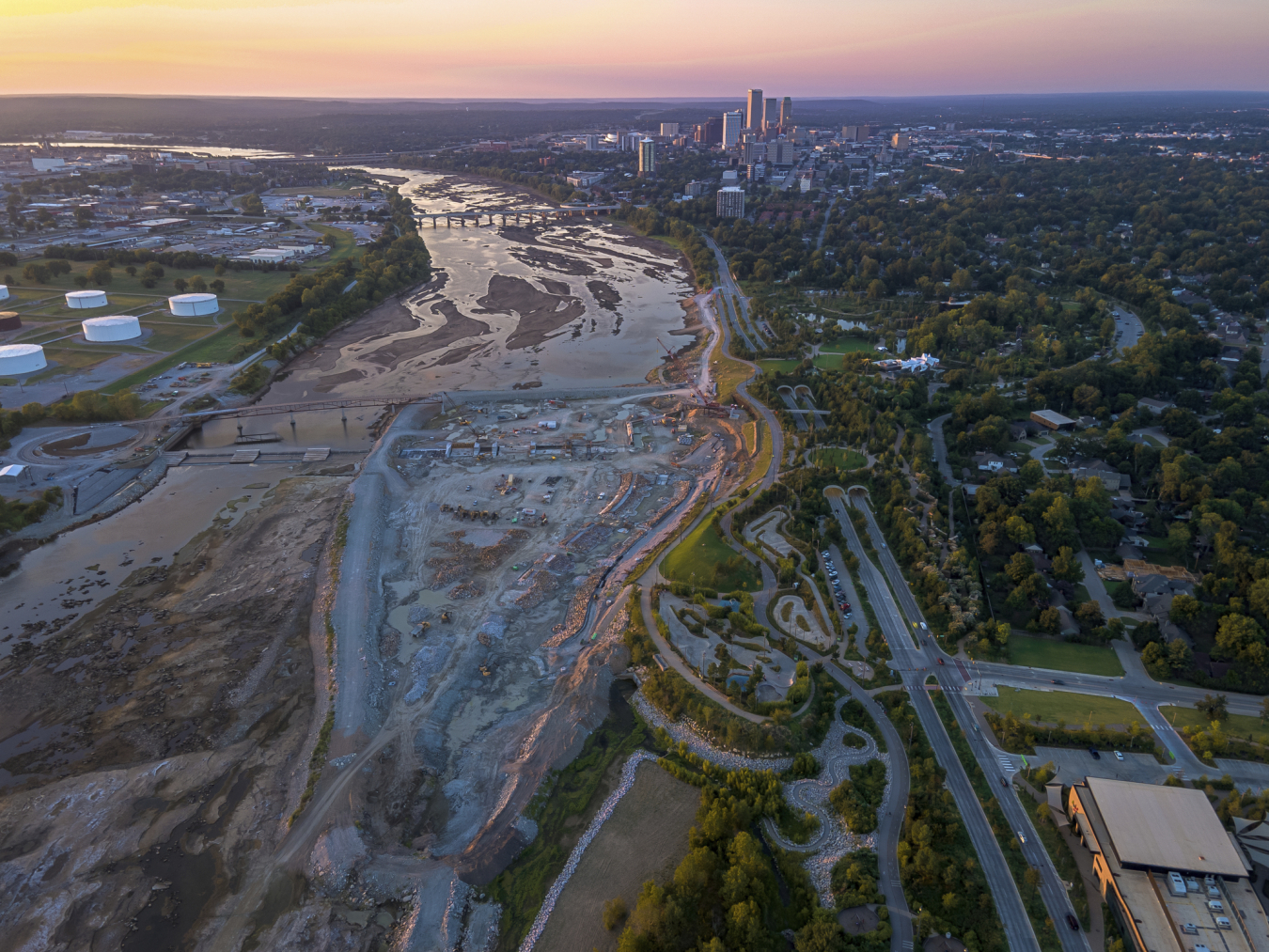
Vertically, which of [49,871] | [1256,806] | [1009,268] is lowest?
[49,871]

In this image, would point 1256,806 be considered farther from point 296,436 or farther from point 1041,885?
point 296,436

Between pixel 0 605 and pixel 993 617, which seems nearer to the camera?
pixel 993 617

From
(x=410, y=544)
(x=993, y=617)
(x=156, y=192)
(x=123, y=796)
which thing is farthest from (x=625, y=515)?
(x=156, y=192)

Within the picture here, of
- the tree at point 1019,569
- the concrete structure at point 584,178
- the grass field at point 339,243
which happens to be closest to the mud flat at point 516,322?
the grass field at point 339,243

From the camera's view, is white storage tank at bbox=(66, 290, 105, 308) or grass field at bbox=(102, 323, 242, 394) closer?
grass field at bbox=(102, 323, 242, 394)

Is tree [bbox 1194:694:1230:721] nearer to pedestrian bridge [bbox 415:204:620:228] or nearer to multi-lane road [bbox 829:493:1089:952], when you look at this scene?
multi-lane road [bbox 829:493:1089:952]

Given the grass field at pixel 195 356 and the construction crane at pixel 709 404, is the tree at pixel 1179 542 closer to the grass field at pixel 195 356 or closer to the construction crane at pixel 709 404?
the construction crane at pixel 709 404

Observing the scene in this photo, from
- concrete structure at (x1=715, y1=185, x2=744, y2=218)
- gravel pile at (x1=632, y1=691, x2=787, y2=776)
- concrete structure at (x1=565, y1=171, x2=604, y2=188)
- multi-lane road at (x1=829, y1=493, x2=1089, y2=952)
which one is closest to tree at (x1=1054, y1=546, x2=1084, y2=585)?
multi-lane road at (x1=829, y1=493, x2=1089, y2=952)
